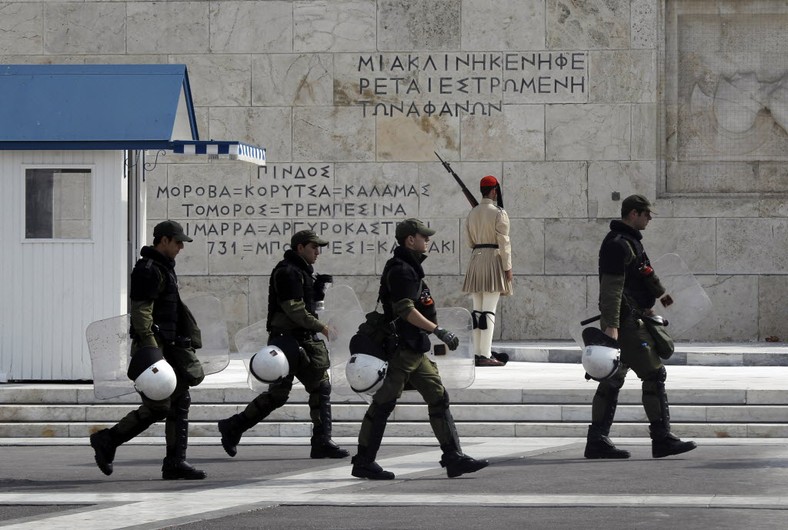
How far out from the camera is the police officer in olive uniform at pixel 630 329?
40.6ft

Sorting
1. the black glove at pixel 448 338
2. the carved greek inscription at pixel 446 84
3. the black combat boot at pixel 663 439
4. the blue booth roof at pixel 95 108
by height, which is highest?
the carved greek inscription at pixel 446 84

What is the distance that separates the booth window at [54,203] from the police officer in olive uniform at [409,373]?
521 centimetres

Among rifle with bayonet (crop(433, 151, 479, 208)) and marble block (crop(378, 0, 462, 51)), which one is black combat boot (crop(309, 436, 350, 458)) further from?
marble block (crop(378, 0, 462, 51))

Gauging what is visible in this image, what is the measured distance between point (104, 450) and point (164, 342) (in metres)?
0.85

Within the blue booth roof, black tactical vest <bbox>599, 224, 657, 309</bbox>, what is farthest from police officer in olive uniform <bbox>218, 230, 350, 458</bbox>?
A: the blue booth roof

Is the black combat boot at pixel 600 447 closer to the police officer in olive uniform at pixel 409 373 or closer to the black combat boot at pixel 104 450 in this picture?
the police officer in olive uniform at pixel 409 373

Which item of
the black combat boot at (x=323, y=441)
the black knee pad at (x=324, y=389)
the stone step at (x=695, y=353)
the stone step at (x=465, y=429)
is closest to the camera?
the black combat boot at (x=323, y=441)

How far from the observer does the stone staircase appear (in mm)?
14289

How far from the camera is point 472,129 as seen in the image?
21.0m

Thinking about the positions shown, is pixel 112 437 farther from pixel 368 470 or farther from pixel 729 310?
pixel 729 310

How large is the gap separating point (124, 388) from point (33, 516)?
11.3ft

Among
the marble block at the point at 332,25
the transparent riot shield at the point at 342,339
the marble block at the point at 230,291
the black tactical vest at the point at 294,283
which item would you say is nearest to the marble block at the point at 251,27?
the marble block at the point at 332,25

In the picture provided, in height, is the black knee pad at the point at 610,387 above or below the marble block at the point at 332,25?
below

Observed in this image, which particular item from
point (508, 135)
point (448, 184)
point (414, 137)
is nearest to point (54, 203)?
point (414, 137)
